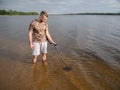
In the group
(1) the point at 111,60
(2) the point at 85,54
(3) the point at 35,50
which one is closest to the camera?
(3) the point at 35,50

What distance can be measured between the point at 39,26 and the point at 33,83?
92.4 inches

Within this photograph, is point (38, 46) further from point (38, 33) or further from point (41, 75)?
point (41, 75)

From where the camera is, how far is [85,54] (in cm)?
1149

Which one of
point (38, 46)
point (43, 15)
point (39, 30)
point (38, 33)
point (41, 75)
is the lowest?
point (41, 75)

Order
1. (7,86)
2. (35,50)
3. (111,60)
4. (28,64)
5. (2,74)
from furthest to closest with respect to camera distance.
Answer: (111,60)
(28,64)
(35,50)
(2,74)
(7,86)

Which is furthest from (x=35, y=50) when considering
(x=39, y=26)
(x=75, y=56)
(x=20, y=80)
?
(x=75, y=56)

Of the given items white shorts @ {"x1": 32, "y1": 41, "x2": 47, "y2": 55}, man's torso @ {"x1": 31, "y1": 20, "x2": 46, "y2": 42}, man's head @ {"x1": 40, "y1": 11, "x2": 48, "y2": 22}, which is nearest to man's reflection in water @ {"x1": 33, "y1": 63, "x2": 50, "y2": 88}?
white shorts @ {"x1": 32, "y1": 41, "x2": 47, "y2": 55}

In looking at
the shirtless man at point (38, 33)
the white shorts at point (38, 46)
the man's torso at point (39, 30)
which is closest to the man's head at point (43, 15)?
the shirtless man at point (38, 33)

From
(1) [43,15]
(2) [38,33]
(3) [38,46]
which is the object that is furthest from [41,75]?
(1) [43,15]

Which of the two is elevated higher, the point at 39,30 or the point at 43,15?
the point at 43,15

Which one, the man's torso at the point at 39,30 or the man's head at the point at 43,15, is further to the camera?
the man's torso at the point at 39,30

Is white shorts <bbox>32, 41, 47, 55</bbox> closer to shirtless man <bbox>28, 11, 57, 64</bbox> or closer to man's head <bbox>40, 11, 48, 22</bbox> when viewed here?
shirtless man <bbox>28, 11, 57, 64</bbox>

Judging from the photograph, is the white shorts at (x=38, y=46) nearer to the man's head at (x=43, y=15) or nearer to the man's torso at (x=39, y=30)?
the man's torso at (x=39, y=30)

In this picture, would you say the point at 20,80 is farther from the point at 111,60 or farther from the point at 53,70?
the point at 111,60
